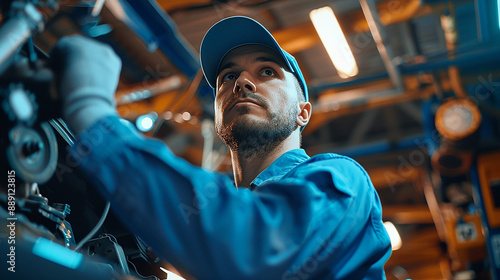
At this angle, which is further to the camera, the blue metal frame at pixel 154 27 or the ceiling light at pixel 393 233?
the ceiling light at pixel 393 233

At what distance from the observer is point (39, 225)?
87cm

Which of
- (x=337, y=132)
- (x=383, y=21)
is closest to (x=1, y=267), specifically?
(x=383, y=21)

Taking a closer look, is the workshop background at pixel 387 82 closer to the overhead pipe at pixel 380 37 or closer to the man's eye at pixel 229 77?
the overhead pipe at pixel 380 37

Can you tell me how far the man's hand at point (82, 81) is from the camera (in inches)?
29.7

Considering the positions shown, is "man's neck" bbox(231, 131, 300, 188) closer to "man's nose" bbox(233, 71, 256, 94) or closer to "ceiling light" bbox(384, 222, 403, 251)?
"man's nose" bbox(233, 71, 256, 94)

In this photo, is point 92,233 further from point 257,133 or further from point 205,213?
point 257,133

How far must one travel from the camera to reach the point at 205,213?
0.78 meters

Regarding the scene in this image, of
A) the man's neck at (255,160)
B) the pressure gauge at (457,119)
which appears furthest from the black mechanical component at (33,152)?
the pressure gauge at (457,119)

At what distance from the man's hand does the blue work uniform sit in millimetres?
23

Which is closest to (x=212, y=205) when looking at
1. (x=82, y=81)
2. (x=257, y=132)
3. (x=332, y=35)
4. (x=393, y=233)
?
(x=82, y=81)

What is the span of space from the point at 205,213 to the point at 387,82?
4827mm

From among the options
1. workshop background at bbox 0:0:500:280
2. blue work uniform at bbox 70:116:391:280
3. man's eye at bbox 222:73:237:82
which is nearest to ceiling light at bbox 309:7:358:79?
workshop background at bbox 0:0:500:280

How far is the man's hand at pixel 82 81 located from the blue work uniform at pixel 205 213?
23mm

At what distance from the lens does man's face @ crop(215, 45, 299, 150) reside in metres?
1.28
